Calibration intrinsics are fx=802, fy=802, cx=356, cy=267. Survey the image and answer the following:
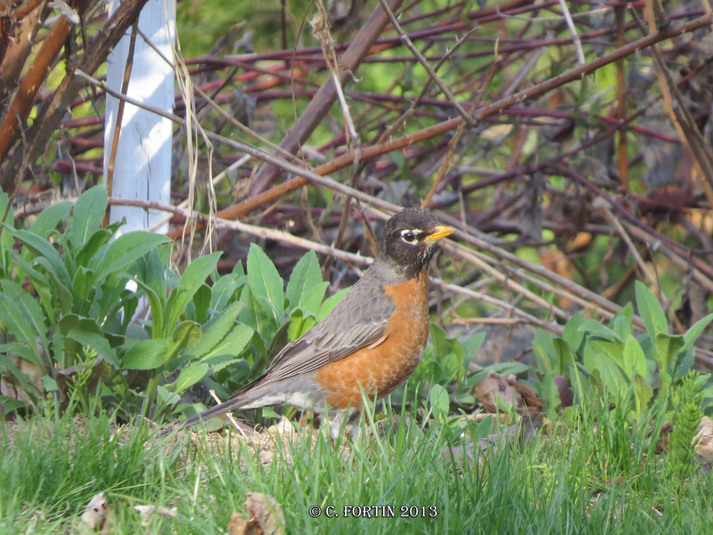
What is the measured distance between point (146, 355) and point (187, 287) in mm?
324

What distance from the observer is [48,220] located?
3273 mm

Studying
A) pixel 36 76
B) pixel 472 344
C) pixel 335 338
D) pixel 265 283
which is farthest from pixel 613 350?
pixel 36 76

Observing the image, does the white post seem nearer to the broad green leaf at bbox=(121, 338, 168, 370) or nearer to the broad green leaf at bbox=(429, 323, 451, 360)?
the broad green leaf at bbox=(121, 338, 168, 370)

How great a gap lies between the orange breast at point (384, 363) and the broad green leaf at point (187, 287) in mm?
622

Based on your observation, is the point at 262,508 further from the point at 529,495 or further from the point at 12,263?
the point at 12,263

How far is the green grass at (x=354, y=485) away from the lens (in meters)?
2.02

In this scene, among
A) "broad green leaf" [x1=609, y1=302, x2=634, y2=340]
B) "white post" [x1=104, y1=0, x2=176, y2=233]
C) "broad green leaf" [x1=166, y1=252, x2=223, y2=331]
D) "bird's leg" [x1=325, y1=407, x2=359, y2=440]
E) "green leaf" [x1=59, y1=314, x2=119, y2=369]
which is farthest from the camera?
"white post" [x1=104, y1=0, x2=176, y2=233]

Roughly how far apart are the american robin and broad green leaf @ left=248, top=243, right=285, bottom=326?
0.74ft

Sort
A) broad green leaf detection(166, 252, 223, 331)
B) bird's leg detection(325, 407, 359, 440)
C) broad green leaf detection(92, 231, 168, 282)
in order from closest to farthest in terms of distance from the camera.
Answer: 1. broad green leaf detection(92, 231, 168, 282)
2. broad green leaf detection(166, 252, 223, 331)
3. bird's leg detection(325, 407, 359, 440)

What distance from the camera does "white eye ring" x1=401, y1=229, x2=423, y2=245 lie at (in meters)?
3.49

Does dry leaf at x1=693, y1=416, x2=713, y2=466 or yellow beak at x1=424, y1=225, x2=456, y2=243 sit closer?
dry leaf at x1=693, y1=416, x2=713, y2=466

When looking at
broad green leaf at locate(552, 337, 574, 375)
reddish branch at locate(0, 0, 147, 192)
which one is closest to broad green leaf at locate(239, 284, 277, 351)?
reddish branch at locate(0, 0, 147, 192)

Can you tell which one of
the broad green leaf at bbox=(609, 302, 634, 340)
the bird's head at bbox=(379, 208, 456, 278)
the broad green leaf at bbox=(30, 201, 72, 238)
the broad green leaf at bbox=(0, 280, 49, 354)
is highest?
the broad green leaf at bbox=(30, 201, 72, 238)

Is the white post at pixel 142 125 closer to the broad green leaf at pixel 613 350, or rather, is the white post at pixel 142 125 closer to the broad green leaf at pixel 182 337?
the broad green leaf at pixel 182 337
